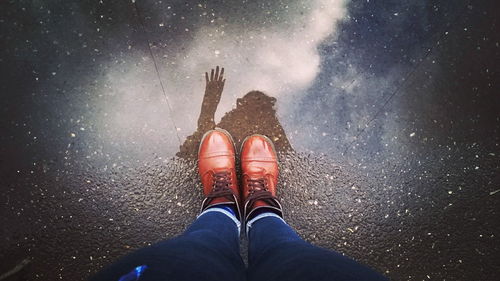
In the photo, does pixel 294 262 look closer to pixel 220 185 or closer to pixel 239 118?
pixel 220 185

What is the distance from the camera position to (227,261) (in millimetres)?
1245

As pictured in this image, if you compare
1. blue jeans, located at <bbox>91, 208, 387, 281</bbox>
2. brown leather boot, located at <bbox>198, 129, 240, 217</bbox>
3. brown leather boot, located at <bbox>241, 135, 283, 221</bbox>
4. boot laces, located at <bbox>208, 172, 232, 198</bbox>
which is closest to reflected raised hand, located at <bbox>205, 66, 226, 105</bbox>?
brown leather boot, located at <bbox>198, 129, 240, 217</bbox>

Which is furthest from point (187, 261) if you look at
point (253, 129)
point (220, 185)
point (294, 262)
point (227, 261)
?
point (253, 129)

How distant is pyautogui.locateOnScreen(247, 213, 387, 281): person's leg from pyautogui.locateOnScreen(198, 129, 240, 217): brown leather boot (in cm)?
38

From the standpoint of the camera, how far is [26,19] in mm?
1863

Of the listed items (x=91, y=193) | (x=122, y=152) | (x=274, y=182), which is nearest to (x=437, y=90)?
(x=274, y=182)

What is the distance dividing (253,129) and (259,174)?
0.28m

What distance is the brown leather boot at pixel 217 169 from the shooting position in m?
1.85

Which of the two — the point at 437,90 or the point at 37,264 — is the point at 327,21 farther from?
the point at 37,264

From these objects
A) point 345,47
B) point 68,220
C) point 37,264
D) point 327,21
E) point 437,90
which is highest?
point 327,21

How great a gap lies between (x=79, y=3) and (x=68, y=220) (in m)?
1.29

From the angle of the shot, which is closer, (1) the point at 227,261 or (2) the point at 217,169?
(1) the point at 227,261

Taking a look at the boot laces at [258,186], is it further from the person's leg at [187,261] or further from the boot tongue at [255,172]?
the person's leg at [187,261]

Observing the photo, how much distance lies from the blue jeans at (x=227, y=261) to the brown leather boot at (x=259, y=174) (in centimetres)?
33
